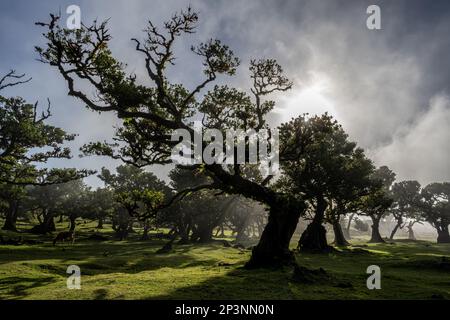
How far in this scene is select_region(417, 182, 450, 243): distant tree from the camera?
101938 mm

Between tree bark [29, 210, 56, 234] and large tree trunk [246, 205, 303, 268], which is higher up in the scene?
large tree trunk [246, 205, 303, 268]

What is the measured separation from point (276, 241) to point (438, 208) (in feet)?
337

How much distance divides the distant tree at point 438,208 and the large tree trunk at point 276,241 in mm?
99351

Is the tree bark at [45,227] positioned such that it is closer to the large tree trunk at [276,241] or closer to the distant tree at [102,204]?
the distant tree at [102,204]

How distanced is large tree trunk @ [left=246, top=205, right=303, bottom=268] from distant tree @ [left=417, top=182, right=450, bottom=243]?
9935cm

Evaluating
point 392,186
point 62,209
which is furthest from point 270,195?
Result: point 392,186

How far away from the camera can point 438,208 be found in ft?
343

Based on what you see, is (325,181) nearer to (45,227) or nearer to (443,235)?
(45,227)

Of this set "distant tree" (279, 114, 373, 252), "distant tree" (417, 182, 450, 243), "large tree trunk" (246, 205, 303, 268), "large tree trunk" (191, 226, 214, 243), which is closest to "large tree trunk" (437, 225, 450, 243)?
"distant tree" (417, 182, 450, 243)

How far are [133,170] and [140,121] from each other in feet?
215

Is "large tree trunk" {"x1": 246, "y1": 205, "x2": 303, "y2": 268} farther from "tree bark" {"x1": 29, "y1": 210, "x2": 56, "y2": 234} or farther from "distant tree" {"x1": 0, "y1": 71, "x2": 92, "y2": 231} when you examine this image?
"tree bark" {"x1": 29, "y1": 210, "x2": 56, "y2": 234}

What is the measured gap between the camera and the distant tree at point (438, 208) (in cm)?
10194

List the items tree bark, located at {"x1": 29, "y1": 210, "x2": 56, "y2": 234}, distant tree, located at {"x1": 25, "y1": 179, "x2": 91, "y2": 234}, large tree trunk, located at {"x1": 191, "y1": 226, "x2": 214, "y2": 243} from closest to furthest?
large tree trunk, located at {"x1": 191, "y1": 226, "x2": 214, "y2": 243}
tree bark, located at {"x1": 29, "y1": 210, "x2": 56, "y2": 234}
distant tree, located at {"x1": 25, "y1": 179, "x2": 91, "y2": 234}

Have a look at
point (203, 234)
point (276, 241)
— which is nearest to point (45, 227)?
point (203, 234)
